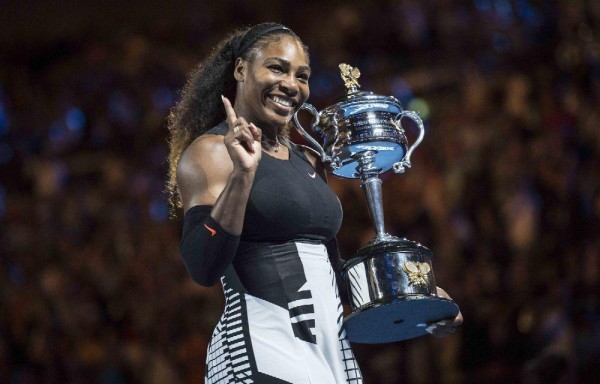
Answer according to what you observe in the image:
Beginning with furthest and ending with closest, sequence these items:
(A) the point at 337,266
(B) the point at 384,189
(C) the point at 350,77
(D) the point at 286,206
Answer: (B) the point at 384,189
(C) the point at 350,77
(A) the point at 337,266
(D) the point at 286,206

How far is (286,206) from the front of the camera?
161 cm

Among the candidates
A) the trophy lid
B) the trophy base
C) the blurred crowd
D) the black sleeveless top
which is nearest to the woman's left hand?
the trophy base

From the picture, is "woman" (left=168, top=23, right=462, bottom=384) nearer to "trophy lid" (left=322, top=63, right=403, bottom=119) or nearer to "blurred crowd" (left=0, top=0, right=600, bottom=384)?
"trophy lid" (left=322, top=63, right=403, bottom=119)

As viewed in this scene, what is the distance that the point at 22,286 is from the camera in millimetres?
4410

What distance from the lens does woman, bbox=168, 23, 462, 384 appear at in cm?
152

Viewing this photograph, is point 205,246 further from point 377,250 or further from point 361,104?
point 361,104

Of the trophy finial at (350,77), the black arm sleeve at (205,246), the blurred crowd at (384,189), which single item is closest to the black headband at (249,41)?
the trophy finial at (350,77)

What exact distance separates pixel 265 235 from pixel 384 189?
7.58 feet

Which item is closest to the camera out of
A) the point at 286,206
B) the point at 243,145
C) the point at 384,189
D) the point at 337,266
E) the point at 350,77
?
the point at 243,145

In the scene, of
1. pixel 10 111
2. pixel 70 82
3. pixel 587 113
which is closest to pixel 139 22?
pixel 70 82

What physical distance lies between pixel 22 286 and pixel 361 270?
308 cm

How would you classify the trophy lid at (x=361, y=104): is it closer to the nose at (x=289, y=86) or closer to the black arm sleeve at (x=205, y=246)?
the nose at (x=289, y=86)

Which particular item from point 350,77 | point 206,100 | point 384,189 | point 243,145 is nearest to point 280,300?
point 243,145

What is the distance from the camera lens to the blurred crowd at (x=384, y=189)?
3.37 meters
